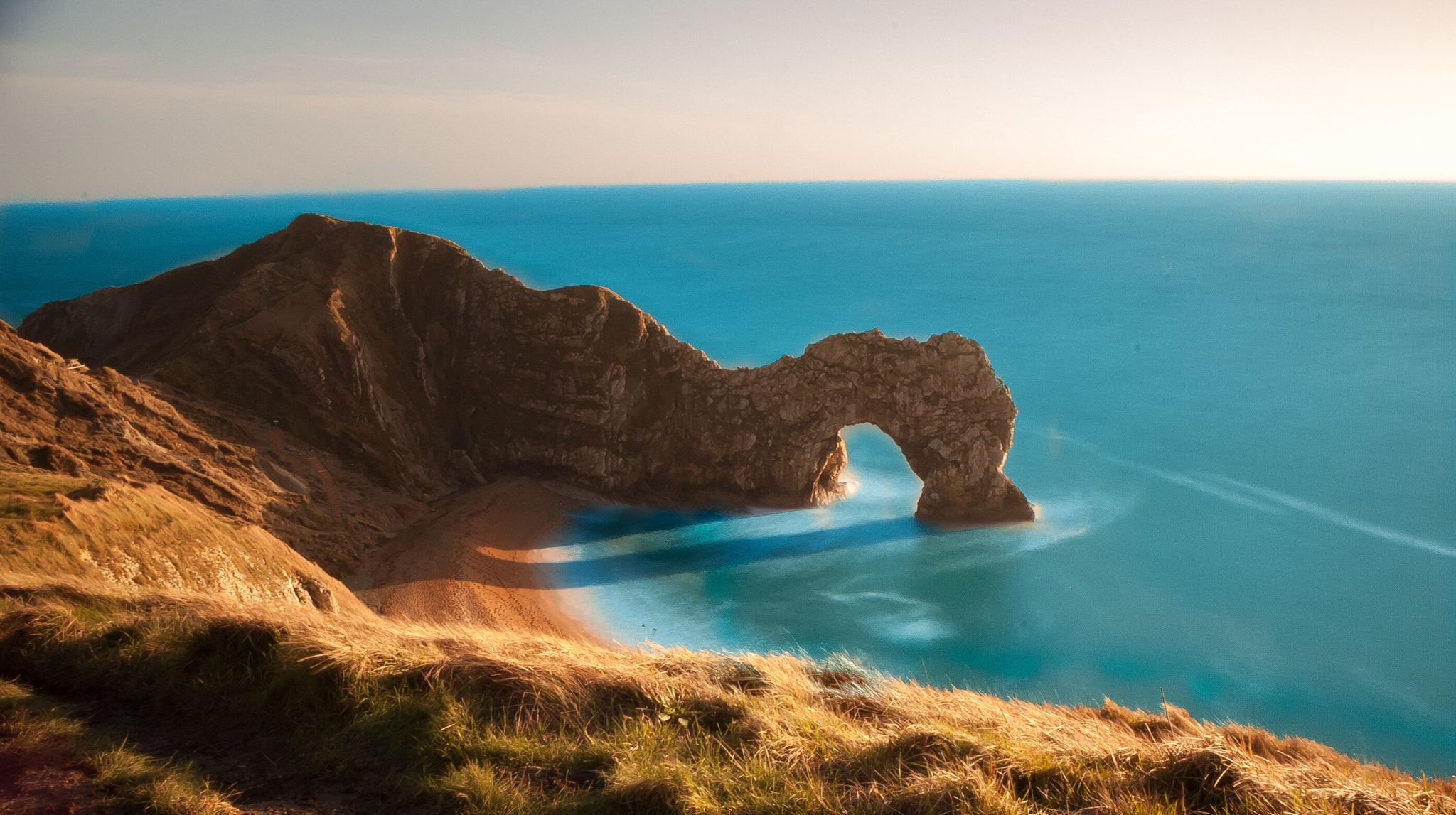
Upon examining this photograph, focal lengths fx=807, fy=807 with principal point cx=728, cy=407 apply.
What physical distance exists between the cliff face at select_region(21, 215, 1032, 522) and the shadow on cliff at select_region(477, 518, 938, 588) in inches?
95.0

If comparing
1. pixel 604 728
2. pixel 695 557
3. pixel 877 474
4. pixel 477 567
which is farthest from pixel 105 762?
pixel 877 474

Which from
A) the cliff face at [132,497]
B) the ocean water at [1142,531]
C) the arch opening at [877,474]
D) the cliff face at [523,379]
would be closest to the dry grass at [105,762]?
the cliff face at [132,497]

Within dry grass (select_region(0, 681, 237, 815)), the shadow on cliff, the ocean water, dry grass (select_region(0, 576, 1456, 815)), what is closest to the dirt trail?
the shadow on cliff

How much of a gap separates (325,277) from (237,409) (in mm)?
8055

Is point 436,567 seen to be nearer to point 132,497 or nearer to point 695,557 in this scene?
point 695,557

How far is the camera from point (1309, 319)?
95.0 m

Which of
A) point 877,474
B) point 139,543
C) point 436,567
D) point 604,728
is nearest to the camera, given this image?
point 604,728

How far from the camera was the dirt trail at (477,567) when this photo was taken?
25.2m

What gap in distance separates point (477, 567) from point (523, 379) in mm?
11531

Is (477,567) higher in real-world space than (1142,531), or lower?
higher

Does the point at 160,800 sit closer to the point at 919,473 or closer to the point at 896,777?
the point at 896,777

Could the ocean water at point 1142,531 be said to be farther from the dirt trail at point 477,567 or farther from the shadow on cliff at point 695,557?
the dirt trail at point 477,567

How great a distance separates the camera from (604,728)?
6.32 m

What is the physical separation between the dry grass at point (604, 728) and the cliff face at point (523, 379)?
27.7 m
